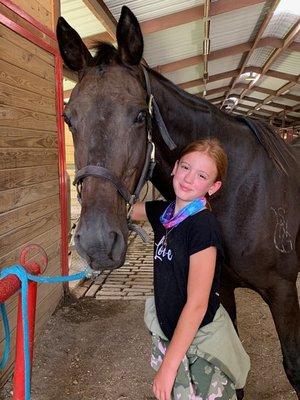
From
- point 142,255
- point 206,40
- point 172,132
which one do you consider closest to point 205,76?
point 206,40

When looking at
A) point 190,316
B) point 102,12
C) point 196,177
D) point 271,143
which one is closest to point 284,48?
point 102,12

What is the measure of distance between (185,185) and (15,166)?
5.07 ft

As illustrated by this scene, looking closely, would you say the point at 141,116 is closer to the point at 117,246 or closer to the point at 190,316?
the point at 117,246

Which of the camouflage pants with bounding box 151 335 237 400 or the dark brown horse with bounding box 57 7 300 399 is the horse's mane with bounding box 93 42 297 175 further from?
the camouflage pants with bounding box 151 335 237 400

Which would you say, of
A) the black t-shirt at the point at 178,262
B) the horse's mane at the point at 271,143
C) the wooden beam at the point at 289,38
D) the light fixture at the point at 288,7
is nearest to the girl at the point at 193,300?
the black t-shirt at the point at 178,262

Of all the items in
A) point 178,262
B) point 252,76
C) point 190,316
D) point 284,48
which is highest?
point 252,76

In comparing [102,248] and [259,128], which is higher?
[259,128]

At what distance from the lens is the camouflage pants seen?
1194 mm

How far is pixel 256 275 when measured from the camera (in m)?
1.72

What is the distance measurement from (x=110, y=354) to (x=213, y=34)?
19.4 ft

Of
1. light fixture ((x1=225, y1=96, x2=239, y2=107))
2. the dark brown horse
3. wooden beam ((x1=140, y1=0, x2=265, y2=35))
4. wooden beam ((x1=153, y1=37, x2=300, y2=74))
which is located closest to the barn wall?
the dark brown horse

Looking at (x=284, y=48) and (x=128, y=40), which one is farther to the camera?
(x=284, y=48)

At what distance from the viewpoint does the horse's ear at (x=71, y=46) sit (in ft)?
4.81

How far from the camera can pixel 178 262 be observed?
1226mm
